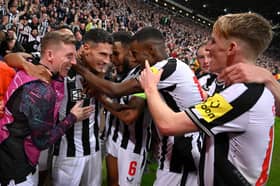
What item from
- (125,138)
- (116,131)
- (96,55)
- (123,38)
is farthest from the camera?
(123,38)

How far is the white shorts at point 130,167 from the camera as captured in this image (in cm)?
354

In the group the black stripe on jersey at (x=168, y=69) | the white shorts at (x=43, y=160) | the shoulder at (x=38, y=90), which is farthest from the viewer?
the white shorts at (x=43, y=160)

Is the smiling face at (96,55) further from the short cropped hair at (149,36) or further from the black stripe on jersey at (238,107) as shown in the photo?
the black stripe on jersey at (238,107)

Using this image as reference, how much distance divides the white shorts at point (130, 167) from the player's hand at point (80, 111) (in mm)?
574

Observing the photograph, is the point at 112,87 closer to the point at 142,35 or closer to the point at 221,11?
the point at 142,35

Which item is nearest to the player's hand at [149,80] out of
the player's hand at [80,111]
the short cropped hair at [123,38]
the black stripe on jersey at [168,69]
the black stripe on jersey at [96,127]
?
the black stripe on jersey at [168,69]

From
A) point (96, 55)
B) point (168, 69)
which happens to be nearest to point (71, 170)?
point (96, 55)

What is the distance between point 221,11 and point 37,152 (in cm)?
5357

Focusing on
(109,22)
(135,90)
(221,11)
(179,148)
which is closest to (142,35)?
(135,90)

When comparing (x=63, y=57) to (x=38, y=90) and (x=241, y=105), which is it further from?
(x=241, y=105)

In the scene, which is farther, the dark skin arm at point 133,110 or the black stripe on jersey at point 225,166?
the dark skin arm at point 133,110

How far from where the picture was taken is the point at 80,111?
10.5 ft

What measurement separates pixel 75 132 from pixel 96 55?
0.72 meters

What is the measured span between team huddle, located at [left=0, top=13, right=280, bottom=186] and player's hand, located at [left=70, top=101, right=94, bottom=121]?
0.01 m
